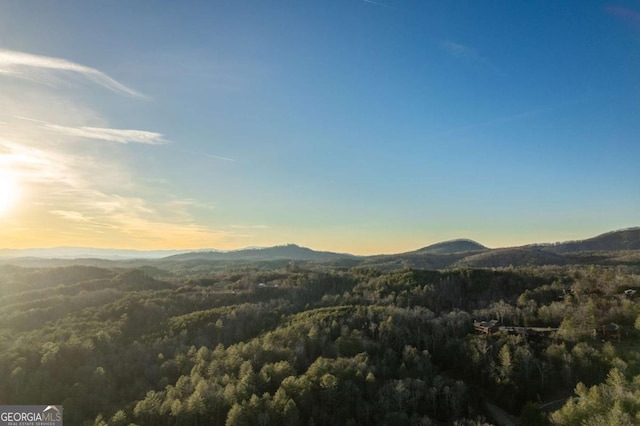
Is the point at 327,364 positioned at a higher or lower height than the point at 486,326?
lower

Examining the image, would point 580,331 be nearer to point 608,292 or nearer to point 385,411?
point 608,292

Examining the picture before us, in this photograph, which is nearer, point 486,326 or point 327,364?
point 327,364

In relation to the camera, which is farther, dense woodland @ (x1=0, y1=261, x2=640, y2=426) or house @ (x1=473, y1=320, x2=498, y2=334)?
house @ (x1=473, y1=320, x2=498, y2=334)

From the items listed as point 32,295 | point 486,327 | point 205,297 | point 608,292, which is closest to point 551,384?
point 486,327

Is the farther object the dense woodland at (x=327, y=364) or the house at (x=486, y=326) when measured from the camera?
the house at (x=486, y=326)
